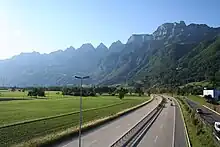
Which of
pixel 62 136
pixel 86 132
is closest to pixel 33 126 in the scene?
pixel 86 132

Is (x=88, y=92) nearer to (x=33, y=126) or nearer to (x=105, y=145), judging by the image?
(x=33, y=126)

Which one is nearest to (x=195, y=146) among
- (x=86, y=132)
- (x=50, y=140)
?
(x=50, y=140)

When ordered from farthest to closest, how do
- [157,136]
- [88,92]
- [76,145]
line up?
[88,92], [157,136], [76,145]

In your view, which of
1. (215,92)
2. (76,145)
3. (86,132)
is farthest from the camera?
(215,92)

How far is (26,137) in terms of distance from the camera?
127 feet

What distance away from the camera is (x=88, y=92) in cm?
18550

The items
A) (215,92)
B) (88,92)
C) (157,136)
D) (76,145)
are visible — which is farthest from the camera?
(88,92)

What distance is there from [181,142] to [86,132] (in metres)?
13.4

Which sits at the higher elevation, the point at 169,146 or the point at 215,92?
the point at 215,92

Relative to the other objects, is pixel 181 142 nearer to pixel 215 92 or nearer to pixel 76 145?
pixel 76 145

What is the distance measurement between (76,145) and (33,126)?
1768cm

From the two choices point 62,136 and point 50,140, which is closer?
point 50,140

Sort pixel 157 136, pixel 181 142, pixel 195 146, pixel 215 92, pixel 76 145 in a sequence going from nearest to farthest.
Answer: pixel 195 146
pixel 76 145
pixel 181 142
pixel 157 136
pixel 215 92

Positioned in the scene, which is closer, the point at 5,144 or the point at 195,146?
the point at 195,146
